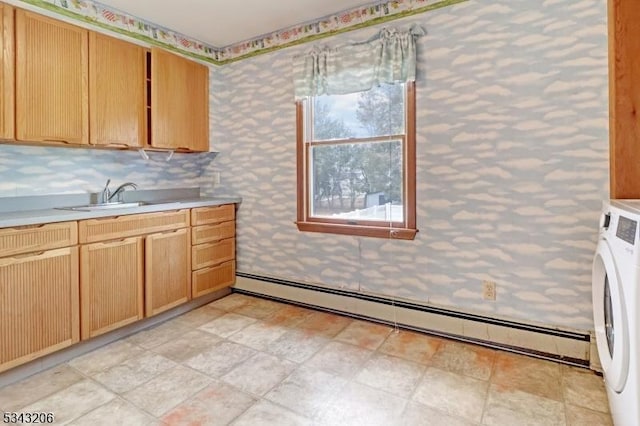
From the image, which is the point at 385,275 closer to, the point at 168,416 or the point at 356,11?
the point at 168,416

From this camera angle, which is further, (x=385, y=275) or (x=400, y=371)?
(x=385, y=275)

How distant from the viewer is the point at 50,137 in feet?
7.56

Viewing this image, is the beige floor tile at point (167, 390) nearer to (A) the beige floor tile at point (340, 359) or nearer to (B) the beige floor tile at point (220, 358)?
(B) the beige floor tile at point (220, 358)

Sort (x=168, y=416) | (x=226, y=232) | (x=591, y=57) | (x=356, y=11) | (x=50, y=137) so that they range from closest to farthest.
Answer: (x=168, y=416), (x=591, y=57), (x=50, y=137), (x=356, y=11), (x=226, y=232)

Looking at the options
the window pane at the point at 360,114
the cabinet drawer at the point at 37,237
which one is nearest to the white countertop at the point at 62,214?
the cabinet drawer at the point at 37,237

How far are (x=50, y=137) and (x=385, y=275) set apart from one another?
2.49 metres

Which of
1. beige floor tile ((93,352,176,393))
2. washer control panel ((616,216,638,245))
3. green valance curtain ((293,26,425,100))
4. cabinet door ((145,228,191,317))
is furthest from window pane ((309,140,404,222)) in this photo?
beige floor tile ((93,352,176,393))

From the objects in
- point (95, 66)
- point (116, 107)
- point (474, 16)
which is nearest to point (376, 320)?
point (474, 16)

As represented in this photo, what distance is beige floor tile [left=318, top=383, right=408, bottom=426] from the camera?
1672 mm

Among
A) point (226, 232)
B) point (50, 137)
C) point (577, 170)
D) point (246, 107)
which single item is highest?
point (246, 107)

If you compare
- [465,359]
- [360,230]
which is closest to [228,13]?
[360,230]

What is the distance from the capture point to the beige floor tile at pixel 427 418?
1.64 meters

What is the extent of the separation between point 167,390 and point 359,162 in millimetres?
2006

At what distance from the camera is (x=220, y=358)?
7.43ft
